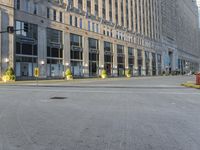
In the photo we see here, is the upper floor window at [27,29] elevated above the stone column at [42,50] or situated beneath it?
elevated above

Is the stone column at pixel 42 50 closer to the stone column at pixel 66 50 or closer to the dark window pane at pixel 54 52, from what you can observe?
the dark window pane at pixel 54 52

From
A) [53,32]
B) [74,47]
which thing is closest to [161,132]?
[53,32]

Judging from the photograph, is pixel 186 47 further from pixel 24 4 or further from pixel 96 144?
pixel 96 144

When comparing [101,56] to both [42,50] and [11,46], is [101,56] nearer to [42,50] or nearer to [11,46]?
[42,50]

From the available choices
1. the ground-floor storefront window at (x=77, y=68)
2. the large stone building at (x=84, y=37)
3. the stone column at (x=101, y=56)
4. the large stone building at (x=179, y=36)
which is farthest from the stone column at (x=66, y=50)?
the large stone building at (x=179, y=36)

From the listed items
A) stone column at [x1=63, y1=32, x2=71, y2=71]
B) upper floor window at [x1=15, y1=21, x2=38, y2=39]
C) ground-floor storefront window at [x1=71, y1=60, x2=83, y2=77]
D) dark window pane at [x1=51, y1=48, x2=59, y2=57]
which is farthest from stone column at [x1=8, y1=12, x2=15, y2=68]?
ground-floor storefront window at [x1=71, y1=60, x2=83, y2=77]

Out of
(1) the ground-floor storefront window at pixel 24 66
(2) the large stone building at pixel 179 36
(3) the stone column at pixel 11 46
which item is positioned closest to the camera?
(3) the stone column at pixel 11 46

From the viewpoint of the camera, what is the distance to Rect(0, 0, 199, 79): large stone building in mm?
43906

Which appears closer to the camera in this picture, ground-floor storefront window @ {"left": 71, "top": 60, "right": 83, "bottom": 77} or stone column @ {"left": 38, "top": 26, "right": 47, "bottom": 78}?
stone column @ {"left": 38, "top": 26, "right": 47, "bottom": 78}

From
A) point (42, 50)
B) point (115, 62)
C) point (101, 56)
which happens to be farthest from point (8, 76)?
point (115, 62)

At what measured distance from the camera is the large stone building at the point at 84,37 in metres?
43.9

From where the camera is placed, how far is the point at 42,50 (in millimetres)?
48312

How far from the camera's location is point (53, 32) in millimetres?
52219

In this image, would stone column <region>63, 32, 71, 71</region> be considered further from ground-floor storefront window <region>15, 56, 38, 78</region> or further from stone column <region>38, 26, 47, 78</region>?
ground-floor storefront window <region>15, 56, 38, 78</region>
